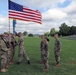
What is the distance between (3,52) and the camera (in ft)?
39.2

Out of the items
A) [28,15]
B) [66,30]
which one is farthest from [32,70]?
[66,30]

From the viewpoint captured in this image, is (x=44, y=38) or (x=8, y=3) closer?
(x=44, y=38)

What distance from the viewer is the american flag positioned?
14.4 metres

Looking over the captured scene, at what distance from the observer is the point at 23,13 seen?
15000mm

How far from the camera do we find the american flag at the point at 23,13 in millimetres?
14414

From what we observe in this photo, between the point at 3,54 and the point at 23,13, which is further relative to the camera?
the point at 23,13

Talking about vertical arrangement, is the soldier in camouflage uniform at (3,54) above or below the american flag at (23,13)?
below

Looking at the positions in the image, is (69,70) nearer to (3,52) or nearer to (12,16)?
(3,52)

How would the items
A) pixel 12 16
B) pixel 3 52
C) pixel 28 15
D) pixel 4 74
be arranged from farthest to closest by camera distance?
pixel 28 15, pixel 12 16, pixel 3 52, pixel 4 74

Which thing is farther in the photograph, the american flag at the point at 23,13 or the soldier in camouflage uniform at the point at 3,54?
the american flag at the point at 23,13

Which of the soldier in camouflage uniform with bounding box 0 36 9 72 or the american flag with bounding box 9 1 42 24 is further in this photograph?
the american flag with bounding box 9 1 42 24

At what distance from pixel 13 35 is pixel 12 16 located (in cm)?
128

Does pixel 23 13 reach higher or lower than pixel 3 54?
higher

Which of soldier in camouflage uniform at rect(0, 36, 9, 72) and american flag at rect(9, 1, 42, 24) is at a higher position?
american flag at rect(9, 1, 42, 24)
